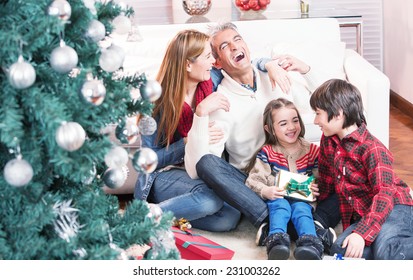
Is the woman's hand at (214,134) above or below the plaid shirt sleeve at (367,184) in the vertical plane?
above

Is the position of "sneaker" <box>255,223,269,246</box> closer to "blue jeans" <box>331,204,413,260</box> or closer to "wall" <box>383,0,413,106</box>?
"blue jeans" <box>331,204,413,260</box>

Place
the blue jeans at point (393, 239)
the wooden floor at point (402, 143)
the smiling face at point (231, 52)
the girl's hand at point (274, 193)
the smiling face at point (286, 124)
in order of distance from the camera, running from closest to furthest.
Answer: the blue jeans at point (393, 239) → the girl's hand at point (274, 193) → the smiling face at point (286, 124) → the smiling face at point (231, 52) → the wooden floor at point (402, 143)

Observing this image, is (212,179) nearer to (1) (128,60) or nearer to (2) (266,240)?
(2) (266,240)

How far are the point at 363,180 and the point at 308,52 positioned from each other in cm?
98

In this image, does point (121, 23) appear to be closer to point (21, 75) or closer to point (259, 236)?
point (21, 75)

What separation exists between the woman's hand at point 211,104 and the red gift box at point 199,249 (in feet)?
1.61

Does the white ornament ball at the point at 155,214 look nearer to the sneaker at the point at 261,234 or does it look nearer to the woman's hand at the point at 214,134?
the sneaker at the point at 261,234

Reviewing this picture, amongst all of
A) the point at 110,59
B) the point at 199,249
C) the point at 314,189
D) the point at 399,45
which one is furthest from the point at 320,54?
the point at 110,59

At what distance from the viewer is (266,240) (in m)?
2.72

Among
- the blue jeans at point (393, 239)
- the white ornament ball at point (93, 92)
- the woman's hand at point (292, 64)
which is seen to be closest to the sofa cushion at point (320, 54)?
the woman's hand at point (292, 64)

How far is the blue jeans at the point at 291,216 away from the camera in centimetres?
273

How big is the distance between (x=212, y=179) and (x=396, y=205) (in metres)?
0.69

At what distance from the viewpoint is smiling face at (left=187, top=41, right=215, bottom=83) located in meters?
2.97

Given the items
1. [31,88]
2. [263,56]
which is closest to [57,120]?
[31,88]
